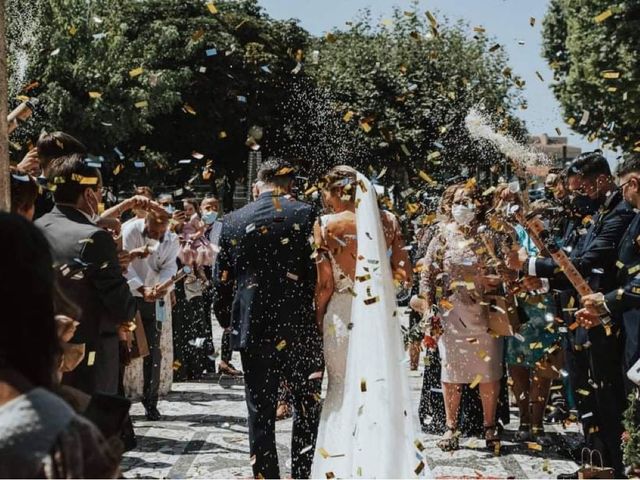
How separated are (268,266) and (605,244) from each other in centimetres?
224

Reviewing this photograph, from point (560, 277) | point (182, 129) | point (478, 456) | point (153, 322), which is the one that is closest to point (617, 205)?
point (560, 277)

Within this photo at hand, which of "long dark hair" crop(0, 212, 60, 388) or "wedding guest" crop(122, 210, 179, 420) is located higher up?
"wedding guest" crop(122, 210, 179, 420)

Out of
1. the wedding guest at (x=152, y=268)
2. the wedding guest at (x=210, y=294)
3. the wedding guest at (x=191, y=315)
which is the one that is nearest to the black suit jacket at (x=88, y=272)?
the wedding guest at (x=152, y=268)

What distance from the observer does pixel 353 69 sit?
4409 cm

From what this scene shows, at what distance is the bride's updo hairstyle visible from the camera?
6617 millimetres

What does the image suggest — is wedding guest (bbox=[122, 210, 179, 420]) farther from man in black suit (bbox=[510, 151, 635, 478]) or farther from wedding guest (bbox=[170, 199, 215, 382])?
man in black suit (bbox=[510, 151, 635, 478])

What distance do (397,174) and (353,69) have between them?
5.40 m

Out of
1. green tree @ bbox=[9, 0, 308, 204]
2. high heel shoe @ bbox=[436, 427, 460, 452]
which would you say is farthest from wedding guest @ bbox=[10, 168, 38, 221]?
green tree @ bbox=[9, 0, 308, 204]

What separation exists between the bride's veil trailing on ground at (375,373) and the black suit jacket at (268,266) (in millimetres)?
468

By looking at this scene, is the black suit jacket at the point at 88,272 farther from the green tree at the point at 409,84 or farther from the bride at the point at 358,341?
the green tree at the point at 409,84

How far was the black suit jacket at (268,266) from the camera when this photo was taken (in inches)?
240

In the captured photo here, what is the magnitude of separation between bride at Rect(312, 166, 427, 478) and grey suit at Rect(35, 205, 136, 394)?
1.64 m

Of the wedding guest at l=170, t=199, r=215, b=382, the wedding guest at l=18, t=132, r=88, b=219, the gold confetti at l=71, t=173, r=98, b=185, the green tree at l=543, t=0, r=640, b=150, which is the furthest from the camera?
the green tree at l=543, t=0, r=640, b=150

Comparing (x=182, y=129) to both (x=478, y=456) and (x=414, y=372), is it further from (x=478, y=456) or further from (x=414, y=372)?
(x=478, y=456)
